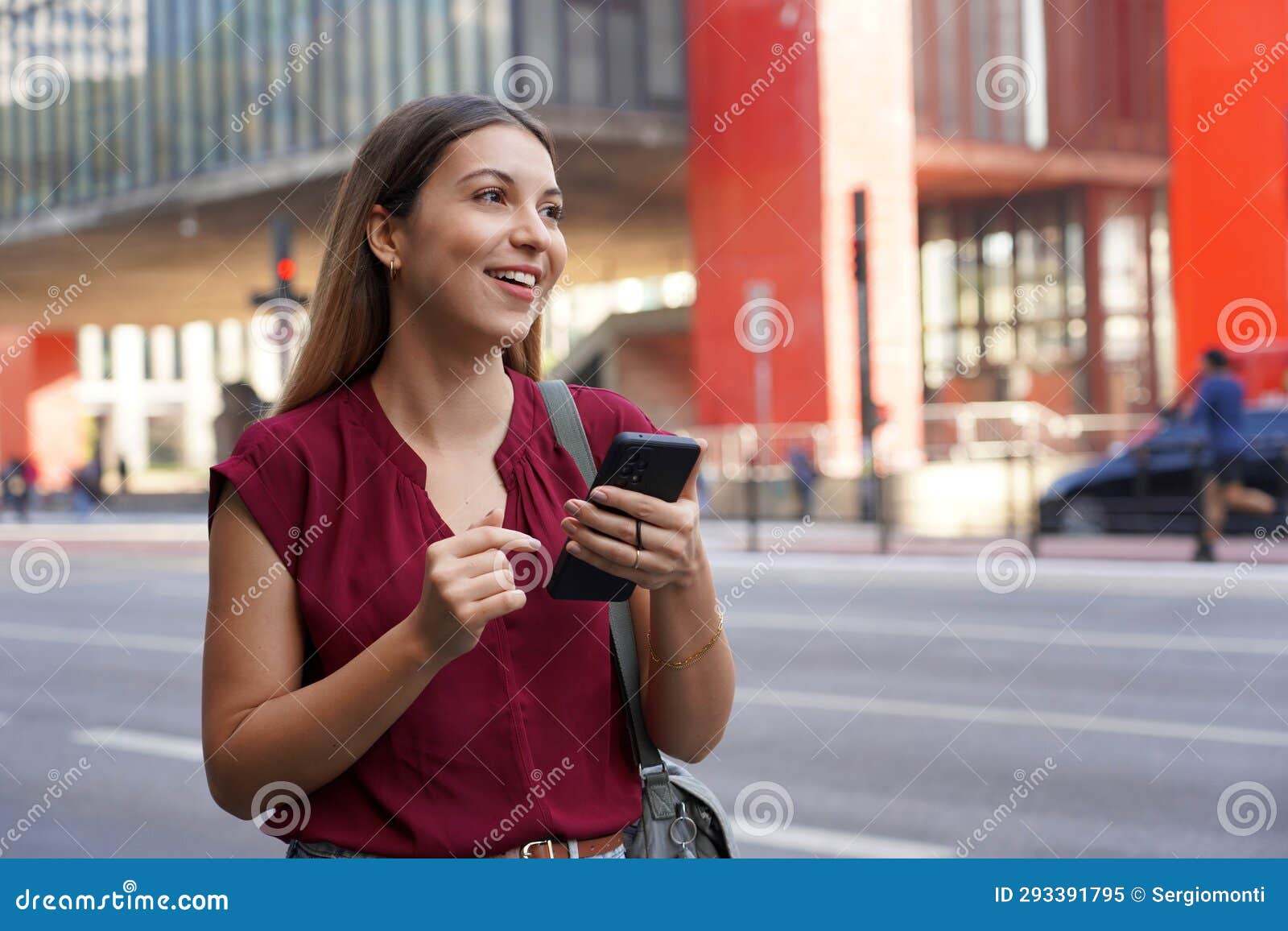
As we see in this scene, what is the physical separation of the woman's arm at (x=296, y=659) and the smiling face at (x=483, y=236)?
0.27 meters

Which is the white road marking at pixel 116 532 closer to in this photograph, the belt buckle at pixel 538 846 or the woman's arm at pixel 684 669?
the woman's arm at pixel 684 669

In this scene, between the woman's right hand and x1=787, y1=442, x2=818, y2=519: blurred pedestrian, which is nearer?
the woman's right hand

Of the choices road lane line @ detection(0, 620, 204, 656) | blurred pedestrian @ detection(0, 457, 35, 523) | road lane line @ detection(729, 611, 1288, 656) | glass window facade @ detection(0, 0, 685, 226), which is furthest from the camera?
blurred pedestrian @ detection(0, 457, 35, 523)

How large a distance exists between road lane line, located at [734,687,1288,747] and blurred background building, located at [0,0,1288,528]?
8.47 meters

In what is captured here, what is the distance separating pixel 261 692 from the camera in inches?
66.4

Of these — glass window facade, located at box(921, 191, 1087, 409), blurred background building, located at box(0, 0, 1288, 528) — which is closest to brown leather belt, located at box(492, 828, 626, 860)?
blurred background building, located at box(0, 0, 1288, 528)

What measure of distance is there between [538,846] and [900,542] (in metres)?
16.5

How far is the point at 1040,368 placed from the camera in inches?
1545

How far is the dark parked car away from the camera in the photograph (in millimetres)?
14898

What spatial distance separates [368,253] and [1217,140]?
2544 cm

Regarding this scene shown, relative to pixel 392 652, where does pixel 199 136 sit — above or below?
above

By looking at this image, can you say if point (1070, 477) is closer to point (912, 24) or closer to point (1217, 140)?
point (1217, 140)

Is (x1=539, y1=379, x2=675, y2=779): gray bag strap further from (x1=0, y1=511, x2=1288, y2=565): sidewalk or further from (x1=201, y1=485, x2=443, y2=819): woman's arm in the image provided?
(x1=0, y1=511, x2=1288, y2=565): sidewalk

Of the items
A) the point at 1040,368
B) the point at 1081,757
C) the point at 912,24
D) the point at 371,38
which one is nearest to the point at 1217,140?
the point at 912,24
